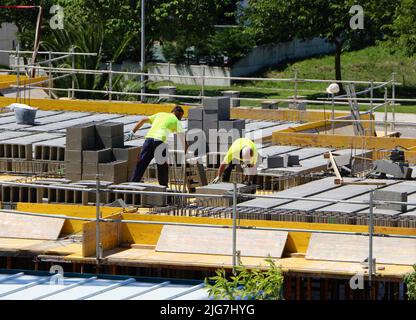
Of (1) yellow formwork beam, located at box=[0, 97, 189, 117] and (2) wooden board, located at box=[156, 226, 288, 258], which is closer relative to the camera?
(2) wooden board, located at box=[156, 226, 288, 258]

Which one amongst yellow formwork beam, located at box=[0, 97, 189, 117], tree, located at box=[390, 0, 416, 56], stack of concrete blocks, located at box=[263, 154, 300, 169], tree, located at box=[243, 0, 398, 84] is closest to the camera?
stack of concrete blocks, located at box=[263, 154, 300, 169]

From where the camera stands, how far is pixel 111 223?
26.3 m

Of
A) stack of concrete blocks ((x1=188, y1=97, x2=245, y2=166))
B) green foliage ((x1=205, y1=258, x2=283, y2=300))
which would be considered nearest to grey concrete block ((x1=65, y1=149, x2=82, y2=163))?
stack of concrete blocks ((x1=188, y1=97, x2=245, y2=166))

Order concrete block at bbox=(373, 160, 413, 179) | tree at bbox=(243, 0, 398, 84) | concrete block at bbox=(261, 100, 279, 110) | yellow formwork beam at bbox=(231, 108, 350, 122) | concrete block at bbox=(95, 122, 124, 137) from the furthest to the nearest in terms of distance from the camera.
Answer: tree at bbox=(243, 0, 398, 84)
concrete block at bbox=(261, 100, 279, 110)
yellow formwork beam at bbox=(231, 108, 350, 122)
concrete block at bbox=(95, 122, 124, 137)
concrete block at bbox=(373, 160, 413, 179)

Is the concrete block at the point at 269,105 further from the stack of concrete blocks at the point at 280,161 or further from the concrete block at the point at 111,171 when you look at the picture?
the concrete block at the point at 111,171

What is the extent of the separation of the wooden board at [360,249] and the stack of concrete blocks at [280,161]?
6312 mm

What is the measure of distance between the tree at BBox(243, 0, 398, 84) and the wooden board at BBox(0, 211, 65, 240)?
33.6m

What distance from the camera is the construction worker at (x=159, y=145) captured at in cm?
3056

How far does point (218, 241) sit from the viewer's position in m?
25.8

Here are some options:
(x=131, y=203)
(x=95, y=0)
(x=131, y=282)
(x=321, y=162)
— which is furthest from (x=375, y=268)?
(x=95, y=0)

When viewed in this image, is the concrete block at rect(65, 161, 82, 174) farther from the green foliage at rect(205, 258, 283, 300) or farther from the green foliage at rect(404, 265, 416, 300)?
the green foliage at rect(205, 258, 283, 300)

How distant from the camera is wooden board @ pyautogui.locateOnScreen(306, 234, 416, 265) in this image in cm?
2491

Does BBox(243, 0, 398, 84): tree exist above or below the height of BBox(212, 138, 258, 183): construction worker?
above

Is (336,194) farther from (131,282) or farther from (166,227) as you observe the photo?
(131,282)
